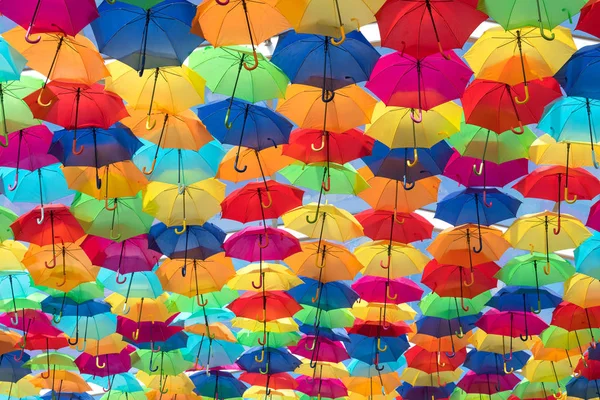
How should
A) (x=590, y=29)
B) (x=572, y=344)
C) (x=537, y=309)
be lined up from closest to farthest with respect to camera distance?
1. (x=590, y=29)
2. (x=537, y=309)
3. (x=572, y=344)

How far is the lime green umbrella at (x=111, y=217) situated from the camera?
8469 mm

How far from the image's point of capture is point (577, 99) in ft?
23.2

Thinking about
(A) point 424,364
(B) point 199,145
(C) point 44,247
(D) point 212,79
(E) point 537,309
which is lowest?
(A) point 424,364

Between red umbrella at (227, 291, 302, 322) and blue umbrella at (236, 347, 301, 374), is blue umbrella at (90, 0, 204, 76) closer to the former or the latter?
red umbrella at (227, 291, 302, 322)

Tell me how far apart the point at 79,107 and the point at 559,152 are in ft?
14.1

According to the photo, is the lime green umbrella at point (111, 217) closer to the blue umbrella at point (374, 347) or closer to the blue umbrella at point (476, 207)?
the blue umbrella at point (476, 207)

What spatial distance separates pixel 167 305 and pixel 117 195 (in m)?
2.63

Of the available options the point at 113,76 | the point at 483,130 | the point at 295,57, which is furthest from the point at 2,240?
the point at 483,130

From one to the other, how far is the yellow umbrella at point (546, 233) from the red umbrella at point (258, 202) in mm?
2289

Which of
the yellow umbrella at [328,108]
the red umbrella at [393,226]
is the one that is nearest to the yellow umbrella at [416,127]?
the yellow umbrella at [328,108]

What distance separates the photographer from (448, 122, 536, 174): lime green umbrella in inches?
304

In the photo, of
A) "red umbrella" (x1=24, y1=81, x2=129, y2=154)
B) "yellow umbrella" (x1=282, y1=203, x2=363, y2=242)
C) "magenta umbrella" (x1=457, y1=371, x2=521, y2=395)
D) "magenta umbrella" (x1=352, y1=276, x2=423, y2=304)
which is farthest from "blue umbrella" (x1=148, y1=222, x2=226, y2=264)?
"magenta umbrella" (x1=457, y1=371, x2=521, y2=395)

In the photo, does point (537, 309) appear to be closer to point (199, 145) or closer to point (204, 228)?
point (204, 228)

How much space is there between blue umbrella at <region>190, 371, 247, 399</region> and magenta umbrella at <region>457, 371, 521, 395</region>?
3.17 meters
